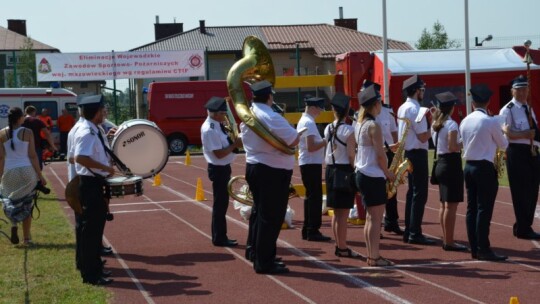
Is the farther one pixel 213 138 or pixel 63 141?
pixel 63 141

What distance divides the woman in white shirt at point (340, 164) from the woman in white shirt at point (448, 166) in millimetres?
1053

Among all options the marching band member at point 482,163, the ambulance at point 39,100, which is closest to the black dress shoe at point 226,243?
the marching band member at point 482,163

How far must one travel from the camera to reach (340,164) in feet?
33.8

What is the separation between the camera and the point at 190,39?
63688mm

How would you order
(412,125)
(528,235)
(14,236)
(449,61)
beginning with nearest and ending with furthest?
1. (412,125)
2. (528,235)
3. (14,236)
4. (449,61)

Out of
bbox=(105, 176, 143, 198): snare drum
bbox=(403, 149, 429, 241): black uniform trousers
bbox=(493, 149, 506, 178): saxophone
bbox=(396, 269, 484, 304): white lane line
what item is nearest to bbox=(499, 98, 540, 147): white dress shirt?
bbox=(493, 149, 506, 178): saxophone

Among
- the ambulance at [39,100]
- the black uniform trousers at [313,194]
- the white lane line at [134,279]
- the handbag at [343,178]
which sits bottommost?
the white lane line at [134,279]

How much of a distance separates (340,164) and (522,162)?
8.45 ft

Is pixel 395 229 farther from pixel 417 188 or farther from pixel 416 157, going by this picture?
pixel 416 157

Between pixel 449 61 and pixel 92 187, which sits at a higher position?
pixel 449 61

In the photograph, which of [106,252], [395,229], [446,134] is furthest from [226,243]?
[446,134]

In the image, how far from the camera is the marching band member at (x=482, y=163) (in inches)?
381

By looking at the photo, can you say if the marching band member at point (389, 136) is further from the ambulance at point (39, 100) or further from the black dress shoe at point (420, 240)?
the ambulance at point (39, 100)

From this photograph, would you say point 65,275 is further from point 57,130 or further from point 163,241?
point 57,130
